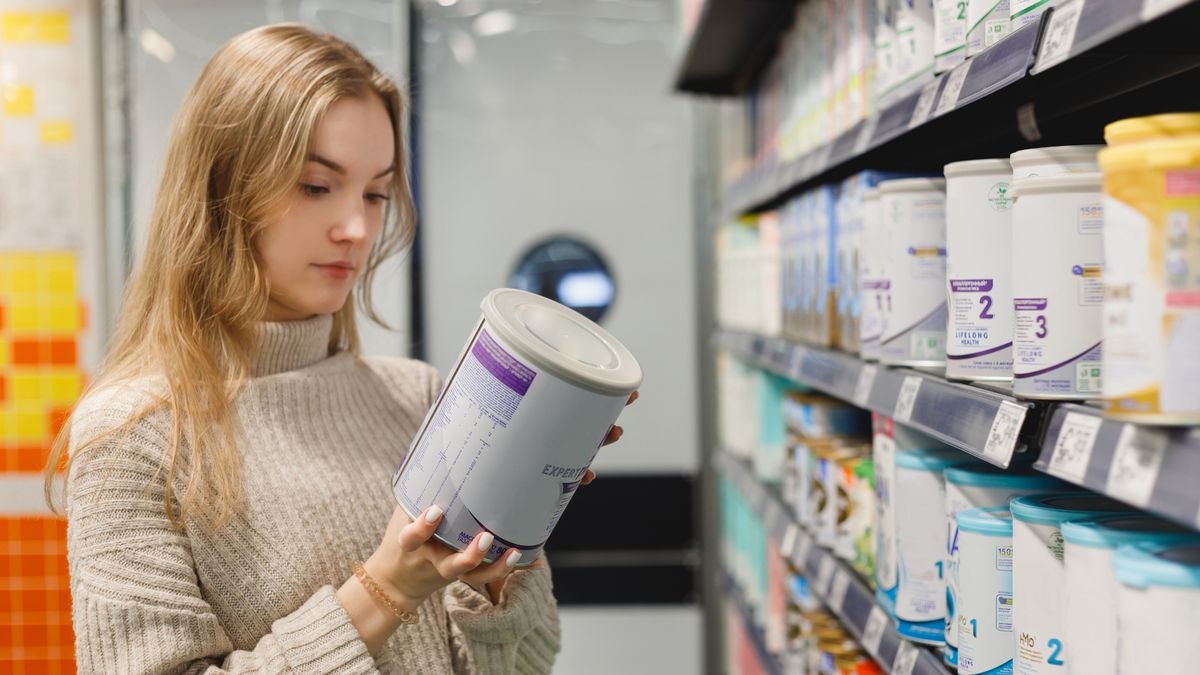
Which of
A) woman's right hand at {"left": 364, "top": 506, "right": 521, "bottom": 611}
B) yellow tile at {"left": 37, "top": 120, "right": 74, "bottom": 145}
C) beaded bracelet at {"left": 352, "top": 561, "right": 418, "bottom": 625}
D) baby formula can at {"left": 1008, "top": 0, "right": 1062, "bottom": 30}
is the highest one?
yellow tile at {"left": 37, "top": 120, "right": 74, "bottom": 145}

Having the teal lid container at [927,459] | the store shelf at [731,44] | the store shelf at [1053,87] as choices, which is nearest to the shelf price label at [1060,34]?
the store shelf at [1053,87]

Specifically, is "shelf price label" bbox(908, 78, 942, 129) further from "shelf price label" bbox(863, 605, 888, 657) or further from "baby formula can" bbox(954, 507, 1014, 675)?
"shelf price label" bbox(863, 605, 888, 657)

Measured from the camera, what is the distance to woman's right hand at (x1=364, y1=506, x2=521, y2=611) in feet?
3.80

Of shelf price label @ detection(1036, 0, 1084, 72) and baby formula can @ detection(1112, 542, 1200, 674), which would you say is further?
shelf price label @ detection(1036, 0, 1084, 72)

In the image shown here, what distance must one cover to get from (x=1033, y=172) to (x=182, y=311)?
1.10m

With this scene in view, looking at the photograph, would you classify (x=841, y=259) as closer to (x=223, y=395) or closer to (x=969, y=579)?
(x=969, y=579)

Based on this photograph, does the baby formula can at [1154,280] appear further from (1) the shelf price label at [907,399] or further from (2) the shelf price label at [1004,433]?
(1) the shelf price label at [907,399]

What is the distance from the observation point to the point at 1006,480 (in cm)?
125

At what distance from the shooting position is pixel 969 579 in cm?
120

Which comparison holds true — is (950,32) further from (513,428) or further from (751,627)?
(751,627)

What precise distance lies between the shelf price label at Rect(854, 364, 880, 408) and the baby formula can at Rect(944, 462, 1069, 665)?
0.29 m

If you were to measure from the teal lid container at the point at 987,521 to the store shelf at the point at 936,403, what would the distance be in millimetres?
73

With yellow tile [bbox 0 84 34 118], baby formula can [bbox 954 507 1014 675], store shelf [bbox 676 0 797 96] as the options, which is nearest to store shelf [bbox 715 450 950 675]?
baby formula can [bbox 954 507 1014 675]

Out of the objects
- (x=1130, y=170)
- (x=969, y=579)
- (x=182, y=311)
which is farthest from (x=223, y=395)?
(x=1130, y=170)
